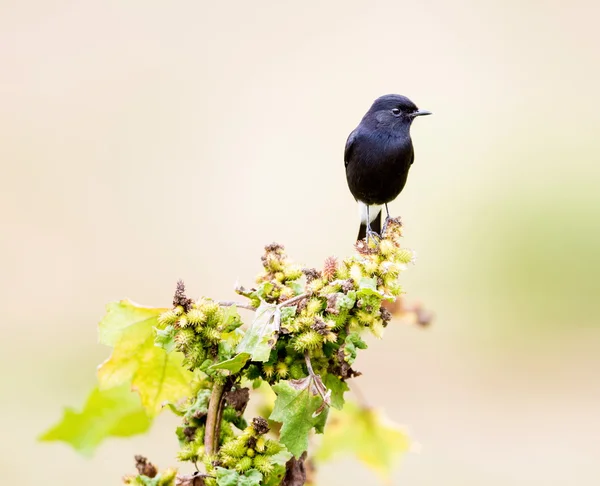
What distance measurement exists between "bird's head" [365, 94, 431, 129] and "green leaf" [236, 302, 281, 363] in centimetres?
346

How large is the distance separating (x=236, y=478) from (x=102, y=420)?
3.13 feet

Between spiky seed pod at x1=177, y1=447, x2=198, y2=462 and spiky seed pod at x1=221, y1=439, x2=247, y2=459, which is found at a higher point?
spiky seed pod at x1=177, y1=447, x2=198, y2=462

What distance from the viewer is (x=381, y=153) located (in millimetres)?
4742

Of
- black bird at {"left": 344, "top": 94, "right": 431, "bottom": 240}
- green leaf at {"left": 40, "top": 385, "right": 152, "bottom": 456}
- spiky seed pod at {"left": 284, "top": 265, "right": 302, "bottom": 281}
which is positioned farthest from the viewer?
black bird at {"left": 344, "top": 94, "right": 431, "bottom": 240}

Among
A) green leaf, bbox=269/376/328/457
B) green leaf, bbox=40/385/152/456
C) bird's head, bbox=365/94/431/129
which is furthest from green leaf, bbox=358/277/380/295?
bird's head, bbox=365/94/431/129

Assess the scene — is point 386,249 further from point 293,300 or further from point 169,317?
point 169,317

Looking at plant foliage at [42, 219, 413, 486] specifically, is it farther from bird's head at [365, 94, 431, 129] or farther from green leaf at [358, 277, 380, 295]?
bird's head at [365, 94, 431, 129]

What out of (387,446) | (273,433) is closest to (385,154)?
(387,446)

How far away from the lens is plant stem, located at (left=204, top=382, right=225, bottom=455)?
5.22 ft

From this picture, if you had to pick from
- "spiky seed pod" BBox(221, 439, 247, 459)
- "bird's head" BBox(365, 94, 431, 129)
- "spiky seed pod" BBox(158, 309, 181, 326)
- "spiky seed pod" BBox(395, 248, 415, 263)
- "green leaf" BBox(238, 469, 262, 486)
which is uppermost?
"bird's head" BBox(365, 94, 431, 129)

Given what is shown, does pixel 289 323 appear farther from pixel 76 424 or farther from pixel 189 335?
pixel 76 424

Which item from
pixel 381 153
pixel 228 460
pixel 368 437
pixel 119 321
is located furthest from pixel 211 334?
pixel 381 153

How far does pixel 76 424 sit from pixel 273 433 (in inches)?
24.0

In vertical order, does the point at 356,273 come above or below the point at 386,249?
below
